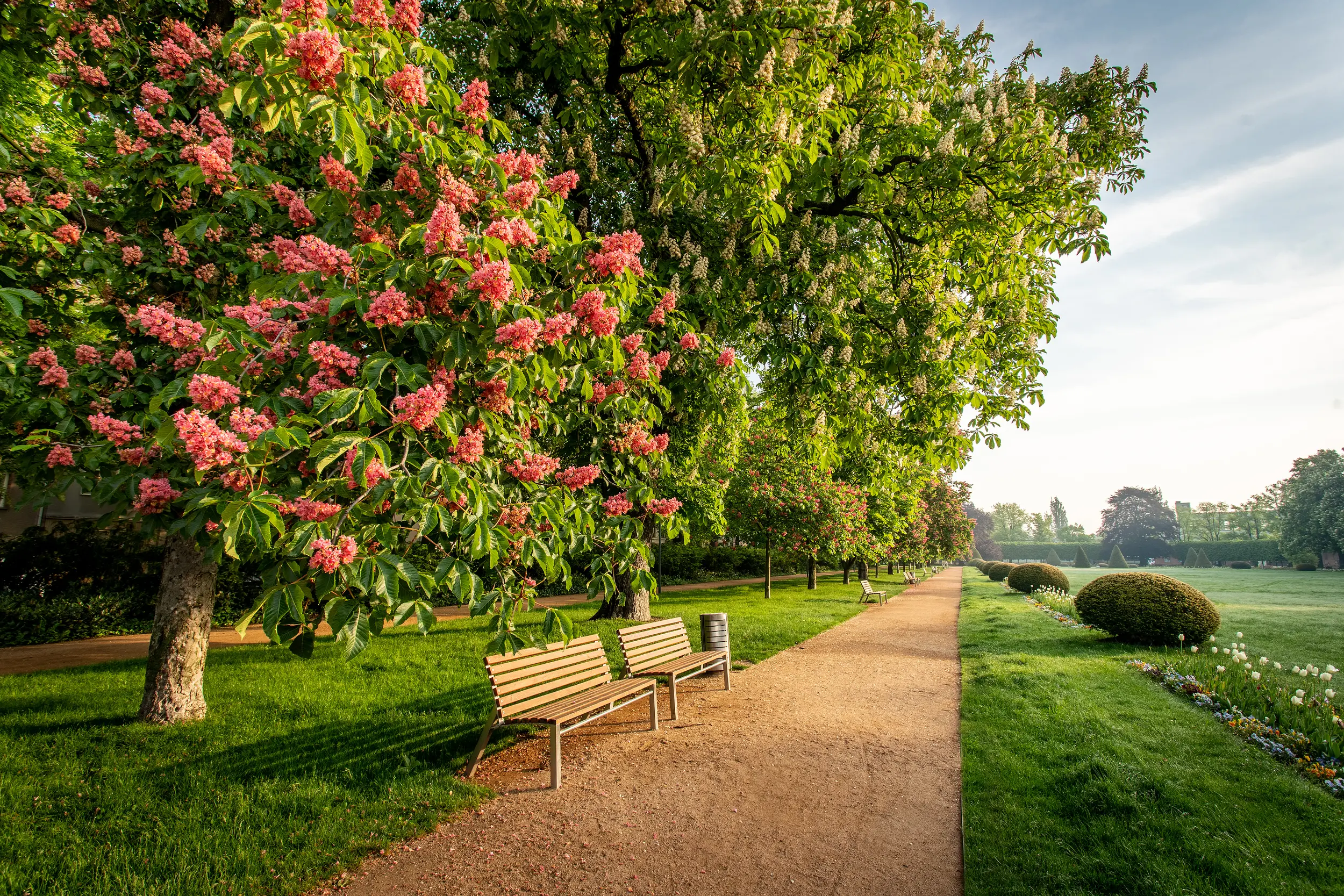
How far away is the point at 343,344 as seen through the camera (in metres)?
3.13

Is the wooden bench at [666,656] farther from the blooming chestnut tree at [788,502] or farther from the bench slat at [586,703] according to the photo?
the blooming chestnut tree at [788,502]

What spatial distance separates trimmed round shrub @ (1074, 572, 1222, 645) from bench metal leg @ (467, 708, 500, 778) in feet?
35.5

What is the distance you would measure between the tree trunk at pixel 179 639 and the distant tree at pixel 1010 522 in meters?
185

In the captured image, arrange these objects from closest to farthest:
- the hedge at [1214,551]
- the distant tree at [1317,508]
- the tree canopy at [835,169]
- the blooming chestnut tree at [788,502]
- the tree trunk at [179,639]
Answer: the tree trunk at [179,639]
the tree canopy at [835,169]
the blooming chestnut tree at [788,502]
the distant tree at [1317,508]
the hedge at [1214,551]

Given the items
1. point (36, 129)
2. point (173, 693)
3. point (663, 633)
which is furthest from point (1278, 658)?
point (36, 129)

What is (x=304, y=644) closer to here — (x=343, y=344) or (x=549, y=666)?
Answer: (x=343, y=344)

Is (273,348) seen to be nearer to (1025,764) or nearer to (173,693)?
(173,693)

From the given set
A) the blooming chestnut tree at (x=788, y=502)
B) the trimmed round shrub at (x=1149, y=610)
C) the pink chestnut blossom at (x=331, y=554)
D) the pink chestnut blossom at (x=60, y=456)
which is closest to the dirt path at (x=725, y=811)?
the pink chestnut blossom at (x=331, y=554)

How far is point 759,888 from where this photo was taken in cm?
352

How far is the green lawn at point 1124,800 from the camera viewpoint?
11.7 feet

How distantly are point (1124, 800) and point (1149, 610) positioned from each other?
797 centimetres

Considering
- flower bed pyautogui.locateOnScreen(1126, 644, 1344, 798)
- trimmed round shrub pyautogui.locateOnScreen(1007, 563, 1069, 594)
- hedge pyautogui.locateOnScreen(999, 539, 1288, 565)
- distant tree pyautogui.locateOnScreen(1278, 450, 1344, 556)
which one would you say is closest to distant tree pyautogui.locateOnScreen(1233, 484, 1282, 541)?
hedge pyautogui.locateOnScreen(999, 539, 1288, 565)

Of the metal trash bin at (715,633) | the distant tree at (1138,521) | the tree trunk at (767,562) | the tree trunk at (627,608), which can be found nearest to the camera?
the metal trash bin at (715,633)

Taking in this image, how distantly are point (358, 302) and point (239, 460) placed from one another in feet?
2.67
